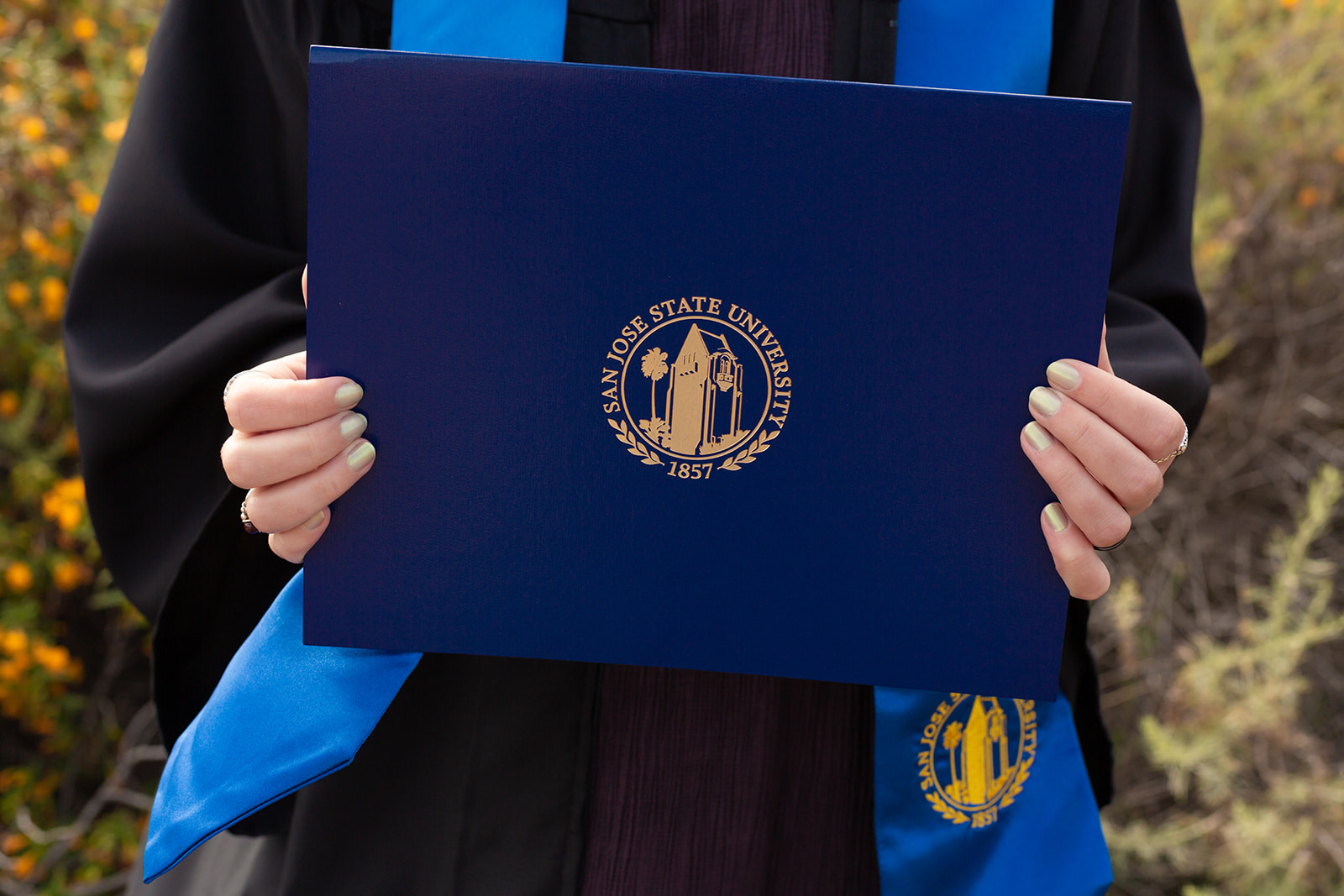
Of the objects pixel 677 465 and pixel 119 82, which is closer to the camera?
pixel 677 465

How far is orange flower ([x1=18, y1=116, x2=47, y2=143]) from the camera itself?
176 centimetres

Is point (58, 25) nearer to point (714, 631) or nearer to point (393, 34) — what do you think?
point (393, 34)

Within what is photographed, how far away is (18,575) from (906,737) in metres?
1.97

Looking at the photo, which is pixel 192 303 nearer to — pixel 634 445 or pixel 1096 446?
pixel 634 445

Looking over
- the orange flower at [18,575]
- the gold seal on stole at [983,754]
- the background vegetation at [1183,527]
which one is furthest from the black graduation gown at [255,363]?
the orange flower at [18,575]

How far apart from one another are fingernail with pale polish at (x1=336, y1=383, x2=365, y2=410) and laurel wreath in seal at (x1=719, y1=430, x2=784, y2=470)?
33 cm

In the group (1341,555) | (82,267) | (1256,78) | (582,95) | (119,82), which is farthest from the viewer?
(1256,78)

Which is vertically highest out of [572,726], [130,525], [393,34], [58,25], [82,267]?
[58,25]

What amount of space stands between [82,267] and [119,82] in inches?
56.5

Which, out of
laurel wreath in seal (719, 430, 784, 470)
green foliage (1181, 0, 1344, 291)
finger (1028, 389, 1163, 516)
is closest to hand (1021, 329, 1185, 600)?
finger (1028, 389, 1163, 516)

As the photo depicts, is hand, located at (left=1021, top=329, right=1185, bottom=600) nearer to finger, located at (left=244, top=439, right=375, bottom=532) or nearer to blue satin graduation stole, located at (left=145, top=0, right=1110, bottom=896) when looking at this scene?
blue satin graduation stole, located at (left=145, top=0, right=1110, bottom=896)

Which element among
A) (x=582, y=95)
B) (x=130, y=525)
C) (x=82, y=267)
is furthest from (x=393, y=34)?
(x=130, y=525)

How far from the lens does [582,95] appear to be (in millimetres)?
674

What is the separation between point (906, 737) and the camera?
89 cm
